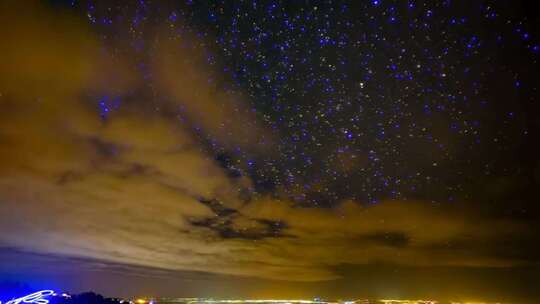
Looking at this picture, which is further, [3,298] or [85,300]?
[85,300]

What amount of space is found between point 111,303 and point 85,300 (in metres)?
3.71

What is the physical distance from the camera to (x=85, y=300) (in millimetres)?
46656

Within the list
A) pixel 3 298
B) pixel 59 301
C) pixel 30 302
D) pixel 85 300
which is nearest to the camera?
pixel 30 302

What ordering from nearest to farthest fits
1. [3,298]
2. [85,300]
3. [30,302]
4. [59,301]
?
[30,302]
[3,298]
[59,301]
[85,300]

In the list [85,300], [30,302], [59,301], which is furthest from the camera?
[85,300]

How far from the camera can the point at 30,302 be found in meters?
21.5

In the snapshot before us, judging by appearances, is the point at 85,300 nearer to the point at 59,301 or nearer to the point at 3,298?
the point at 59,301

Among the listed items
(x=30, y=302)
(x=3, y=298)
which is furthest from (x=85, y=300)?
(x=30, y=302)

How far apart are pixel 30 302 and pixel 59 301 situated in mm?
21594

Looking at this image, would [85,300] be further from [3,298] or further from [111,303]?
[3,298]

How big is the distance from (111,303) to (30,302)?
3111 cm

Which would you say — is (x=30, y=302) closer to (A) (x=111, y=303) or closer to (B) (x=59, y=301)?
(B) (x=59, y=301)

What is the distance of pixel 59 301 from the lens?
39.4 m

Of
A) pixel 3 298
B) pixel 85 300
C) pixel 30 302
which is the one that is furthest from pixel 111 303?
pixel 30 302
